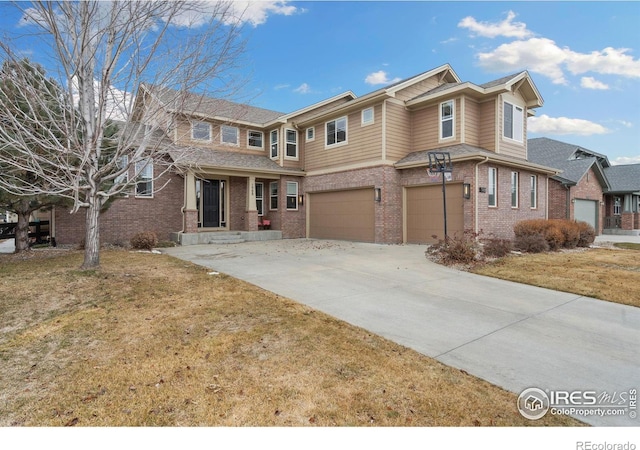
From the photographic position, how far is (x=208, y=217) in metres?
16.3

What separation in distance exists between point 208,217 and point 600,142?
73.7 ft

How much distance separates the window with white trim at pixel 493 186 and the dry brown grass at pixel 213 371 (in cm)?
1034

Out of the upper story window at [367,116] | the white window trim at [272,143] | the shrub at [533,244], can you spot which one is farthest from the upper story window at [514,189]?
the white window trim at [272,143]

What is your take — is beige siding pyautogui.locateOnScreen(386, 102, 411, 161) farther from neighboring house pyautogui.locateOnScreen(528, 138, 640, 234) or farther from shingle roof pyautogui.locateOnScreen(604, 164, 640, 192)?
shingle roof pyautogui.locateOnScreen(604, 164, 640, 192)

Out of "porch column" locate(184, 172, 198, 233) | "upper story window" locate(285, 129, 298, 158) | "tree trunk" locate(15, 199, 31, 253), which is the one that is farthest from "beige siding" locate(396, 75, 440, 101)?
"tree trunk" locate(15, 199, 31, 253)

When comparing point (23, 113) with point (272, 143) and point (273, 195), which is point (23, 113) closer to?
point (273, 195)

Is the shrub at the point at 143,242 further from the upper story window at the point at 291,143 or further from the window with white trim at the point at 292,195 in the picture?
the upper story window at the point at 291,143

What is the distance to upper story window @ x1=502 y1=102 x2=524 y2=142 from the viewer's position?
46.1ft

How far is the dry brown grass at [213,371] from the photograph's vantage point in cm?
264

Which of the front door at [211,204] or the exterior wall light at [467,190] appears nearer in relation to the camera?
the exterior wall light at [467,190]

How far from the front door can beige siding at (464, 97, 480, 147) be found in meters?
11.1

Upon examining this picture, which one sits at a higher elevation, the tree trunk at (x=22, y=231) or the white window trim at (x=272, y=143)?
the white window trim at (x=272, y=143)

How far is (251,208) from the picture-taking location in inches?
642
